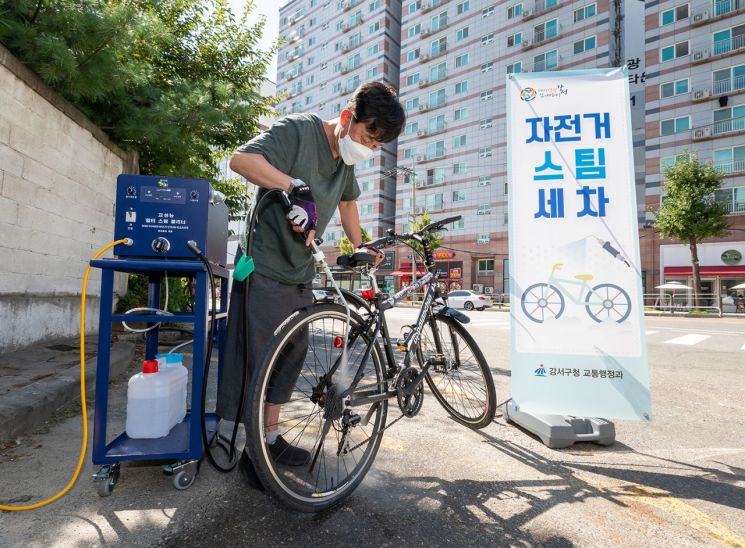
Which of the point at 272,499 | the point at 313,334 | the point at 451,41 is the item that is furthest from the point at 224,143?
the point at 451,41

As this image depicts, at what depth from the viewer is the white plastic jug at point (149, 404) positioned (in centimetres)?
195

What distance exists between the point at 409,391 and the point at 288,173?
4.45 ft

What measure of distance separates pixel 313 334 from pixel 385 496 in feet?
2.67

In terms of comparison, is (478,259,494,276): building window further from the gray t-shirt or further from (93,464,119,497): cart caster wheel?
(93,464,119,497): cart caster wheel

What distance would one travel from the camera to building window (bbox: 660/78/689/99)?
25719 millimetres

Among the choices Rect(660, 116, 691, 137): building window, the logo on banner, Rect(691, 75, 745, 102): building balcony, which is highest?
Rect(691, 75, 745, 102): building balcony

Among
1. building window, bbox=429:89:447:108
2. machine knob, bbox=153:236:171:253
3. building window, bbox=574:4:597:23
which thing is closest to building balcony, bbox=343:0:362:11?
building window, bbox=429:89:447:108

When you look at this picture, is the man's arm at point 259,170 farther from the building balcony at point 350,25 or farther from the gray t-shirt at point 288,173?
the building balcony at point 350,25

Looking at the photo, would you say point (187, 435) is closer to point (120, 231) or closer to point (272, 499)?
point (272, 499)

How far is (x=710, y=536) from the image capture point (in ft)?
5.18

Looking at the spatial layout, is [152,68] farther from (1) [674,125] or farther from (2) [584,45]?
(2) [584,45]

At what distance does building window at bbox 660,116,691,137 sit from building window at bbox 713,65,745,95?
196cm

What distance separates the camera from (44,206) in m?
→ 4.11

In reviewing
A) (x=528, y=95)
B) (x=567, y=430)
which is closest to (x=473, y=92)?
(x=528, y=95)
